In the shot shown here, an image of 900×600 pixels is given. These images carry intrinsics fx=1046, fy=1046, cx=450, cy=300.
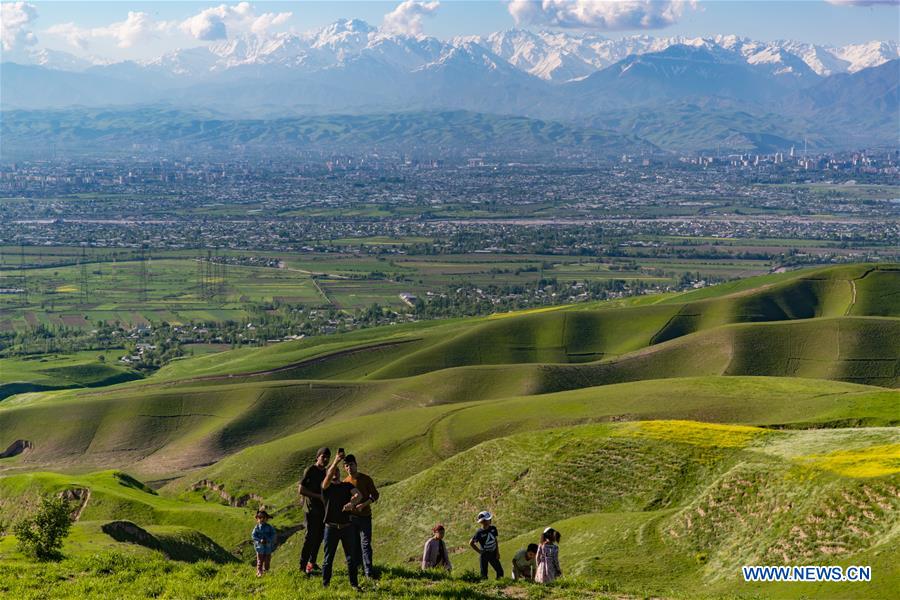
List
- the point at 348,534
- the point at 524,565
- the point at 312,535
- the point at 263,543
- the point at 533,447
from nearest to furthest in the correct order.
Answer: the point at 348,534 → the point at 312,535 → the point at 263,543 → the point at 524,565 → the point at 533,447

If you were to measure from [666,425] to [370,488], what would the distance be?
38.3 m

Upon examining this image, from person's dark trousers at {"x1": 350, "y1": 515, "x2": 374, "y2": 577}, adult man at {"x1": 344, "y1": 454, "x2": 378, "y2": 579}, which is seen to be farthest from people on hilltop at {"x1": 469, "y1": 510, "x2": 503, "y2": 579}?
adult man at {"x1": 344, "y1": 454, "x2": 378, "y2": 579}

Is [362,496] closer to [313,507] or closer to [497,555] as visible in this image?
[313,507]

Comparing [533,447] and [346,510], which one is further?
[533,447]

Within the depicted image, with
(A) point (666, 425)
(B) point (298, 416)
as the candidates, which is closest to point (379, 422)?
(B) point (298, 416)

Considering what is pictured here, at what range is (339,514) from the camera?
87.9 ft

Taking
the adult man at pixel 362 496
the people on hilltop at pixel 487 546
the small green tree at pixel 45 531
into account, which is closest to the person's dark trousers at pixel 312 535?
the adult man at pixel 362 496

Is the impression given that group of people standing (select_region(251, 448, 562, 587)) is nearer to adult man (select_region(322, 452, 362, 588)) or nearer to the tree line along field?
adult man (select_region(322, 452, 362, 588))

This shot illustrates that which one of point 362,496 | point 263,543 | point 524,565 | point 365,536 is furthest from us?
point 524,565

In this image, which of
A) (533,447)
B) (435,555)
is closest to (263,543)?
(435,555)

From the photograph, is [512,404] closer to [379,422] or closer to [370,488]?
[379,422]

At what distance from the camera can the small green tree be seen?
111 feet

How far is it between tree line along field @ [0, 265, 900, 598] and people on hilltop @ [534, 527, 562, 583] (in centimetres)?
72

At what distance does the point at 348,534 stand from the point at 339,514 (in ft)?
2.09
